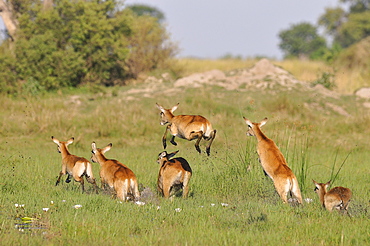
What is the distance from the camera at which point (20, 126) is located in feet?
54.5

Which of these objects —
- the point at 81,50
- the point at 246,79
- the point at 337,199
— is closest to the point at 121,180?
the point at 337,199

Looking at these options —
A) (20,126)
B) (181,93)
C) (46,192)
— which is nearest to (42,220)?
(46,192)

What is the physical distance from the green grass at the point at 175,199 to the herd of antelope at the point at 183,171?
0.23 m

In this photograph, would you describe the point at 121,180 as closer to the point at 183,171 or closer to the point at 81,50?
the point at 183,171

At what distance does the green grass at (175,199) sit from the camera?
6.89 m

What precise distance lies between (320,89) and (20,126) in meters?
13.4

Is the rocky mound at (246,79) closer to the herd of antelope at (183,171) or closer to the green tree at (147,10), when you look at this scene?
the herd of antelope at (183,171)

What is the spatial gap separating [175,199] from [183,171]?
49cm

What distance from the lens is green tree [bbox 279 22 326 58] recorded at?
65.1m

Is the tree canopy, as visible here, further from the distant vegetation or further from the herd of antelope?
the herd of antelope

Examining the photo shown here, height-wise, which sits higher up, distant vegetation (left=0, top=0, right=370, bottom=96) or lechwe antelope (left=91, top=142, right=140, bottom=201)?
distant vegetation (left=0, top=0, right=370, bottom=96)

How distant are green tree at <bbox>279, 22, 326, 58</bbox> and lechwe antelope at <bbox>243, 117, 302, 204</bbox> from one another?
2258 inches

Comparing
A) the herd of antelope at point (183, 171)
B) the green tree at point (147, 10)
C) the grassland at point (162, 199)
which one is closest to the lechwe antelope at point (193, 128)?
the herd of antelope at point (183, 171)

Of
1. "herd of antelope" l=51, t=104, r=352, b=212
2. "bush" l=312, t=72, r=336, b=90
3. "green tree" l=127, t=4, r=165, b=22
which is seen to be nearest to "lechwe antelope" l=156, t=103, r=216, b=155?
"herd of antelope" l=51, t=104, r=352, b=212
